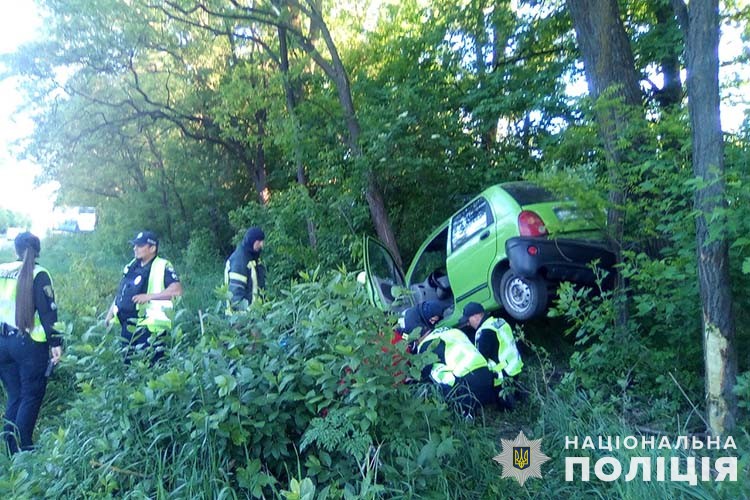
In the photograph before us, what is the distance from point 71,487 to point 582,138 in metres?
4.42

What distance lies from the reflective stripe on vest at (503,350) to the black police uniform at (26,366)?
3.22 m

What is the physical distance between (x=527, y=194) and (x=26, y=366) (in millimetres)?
4602

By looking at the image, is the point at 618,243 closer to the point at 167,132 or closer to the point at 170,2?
the point at 170,2

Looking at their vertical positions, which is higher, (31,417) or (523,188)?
(523,188)

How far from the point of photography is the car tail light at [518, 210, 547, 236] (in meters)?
5.73

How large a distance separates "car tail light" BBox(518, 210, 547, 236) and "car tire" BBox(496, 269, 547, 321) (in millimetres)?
411

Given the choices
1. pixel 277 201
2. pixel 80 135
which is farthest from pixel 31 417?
pixel 80 135

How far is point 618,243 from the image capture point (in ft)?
16.7

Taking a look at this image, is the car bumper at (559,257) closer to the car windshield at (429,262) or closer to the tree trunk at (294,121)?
the car windshield at (429,262)

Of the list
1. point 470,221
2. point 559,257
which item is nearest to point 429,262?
point 470,221

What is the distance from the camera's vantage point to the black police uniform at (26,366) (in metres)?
4.55

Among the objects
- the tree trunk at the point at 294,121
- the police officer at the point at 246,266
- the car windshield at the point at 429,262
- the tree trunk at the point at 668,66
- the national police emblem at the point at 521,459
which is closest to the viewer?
the national police emblem at the point at 521,459

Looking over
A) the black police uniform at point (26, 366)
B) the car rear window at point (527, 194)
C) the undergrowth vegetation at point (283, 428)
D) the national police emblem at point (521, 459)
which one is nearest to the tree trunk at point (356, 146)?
the car rear window at point (527, 194)

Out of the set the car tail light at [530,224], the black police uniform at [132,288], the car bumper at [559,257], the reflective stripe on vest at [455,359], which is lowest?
the reflective stripe on vest at [455,359]
